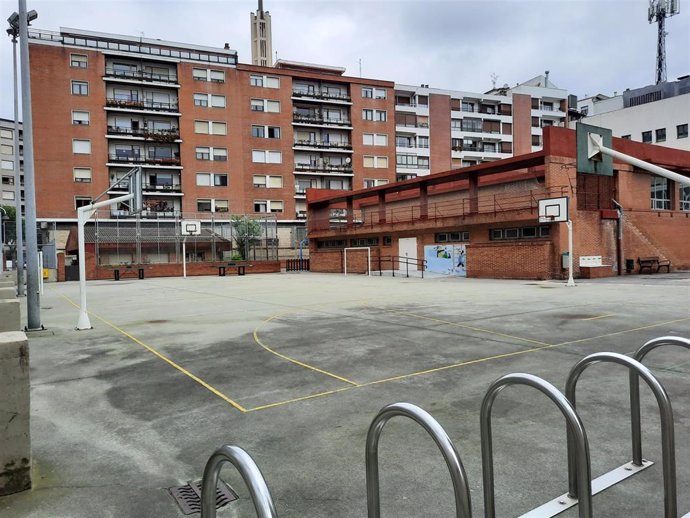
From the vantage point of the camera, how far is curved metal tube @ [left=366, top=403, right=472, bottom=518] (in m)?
2.51

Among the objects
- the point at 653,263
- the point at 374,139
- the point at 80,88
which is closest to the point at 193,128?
the point at 80,88

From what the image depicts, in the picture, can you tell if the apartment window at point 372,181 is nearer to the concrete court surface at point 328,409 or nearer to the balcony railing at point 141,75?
the balcony railing at point 141,75

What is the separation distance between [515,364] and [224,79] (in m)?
58.7

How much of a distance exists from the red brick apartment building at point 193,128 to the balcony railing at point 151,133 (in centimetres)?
11

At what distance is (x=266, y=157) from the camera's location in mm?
61125

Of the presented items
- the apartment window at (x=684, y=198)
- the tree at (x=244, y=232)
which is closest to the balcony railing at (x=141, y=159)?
the tree at (x=244, y=232)

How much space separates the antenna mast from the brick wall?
55.9m

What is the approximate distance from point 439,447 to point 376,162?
65.8m

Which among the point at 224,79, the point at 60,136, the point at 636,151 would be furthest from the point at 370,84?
the point at 636,151

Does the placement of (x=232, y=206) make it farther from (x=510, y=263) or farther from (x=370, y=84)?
(x=510, y=263)

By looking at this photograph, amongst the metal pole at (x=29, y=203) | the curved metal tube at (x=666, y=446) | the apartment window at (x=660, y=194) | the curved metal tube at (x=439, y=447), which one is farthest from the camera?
the apartment window at (x=660, y=194)

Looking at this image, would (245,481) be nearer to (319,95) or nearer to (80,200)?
(80,200)

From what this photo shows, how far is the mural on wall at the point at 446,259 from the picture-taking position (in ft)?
111

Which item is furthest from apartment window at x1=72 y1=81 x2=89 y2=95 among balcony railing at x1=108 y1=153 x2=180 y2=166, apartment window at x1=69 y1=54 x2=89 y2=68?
balcony railing at x1=108 y1=153 x2=180 y2=166
